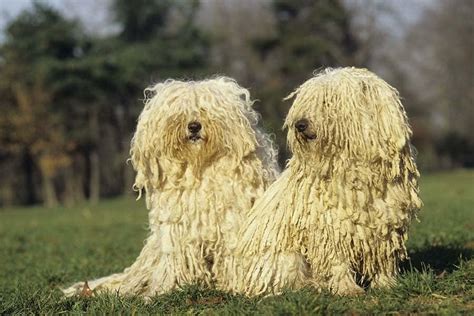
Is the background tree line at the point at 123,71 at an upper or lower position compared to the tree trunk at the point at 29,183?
upper

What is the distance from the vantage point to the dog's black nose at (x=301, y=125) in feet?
18.9

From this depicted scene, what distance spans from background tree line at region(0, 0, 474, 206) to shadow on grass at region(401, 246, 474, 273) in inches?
867

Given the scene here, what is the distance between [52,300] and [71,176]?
35.8m

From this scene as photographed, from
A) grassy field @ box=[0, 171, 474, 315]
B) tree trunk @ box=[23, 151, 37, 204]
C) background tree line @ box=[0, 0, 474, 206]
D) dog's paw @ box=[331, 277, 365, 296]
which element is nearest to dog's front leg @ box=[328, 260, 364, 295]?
dog's paw @ box=[331, 277, 365, 296]

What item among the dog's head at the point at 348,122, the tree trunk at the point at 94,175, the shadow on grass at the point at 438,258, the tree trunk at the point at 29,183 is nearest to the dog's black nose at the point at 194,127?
the dog's head at the point at 348,122

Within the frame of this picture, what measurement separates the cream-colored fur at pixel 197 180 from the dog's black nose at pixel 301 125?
1067mm

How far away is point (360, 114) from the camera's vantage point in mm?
5828

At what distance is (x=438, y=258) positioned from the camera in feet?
24.8

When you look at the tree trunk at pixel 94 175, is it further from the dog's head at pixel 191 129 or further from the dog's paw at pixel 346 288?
the dog's paw at pixel 346 288

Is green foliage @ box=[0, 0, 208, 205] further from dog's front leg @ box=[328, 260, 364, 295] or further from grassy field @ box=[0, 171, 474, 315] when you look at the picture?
dog's front leg @ box=[328, 260, 364, 295]

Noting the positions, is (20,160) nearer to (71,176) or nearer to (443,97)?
(71,176)

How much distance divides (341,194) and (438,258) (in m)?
2.19

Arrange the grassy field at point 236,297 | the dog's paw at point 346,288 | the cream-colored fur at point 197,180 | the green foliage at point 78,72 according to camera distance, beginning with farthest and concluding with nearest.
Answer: the green foliage at point 78,72, the cream-colored fur at point 197,180, the dog's paw at point 346,288, the grassy field at point 236,297

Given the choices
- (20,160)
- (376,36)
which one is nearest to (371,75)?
(20,160)
